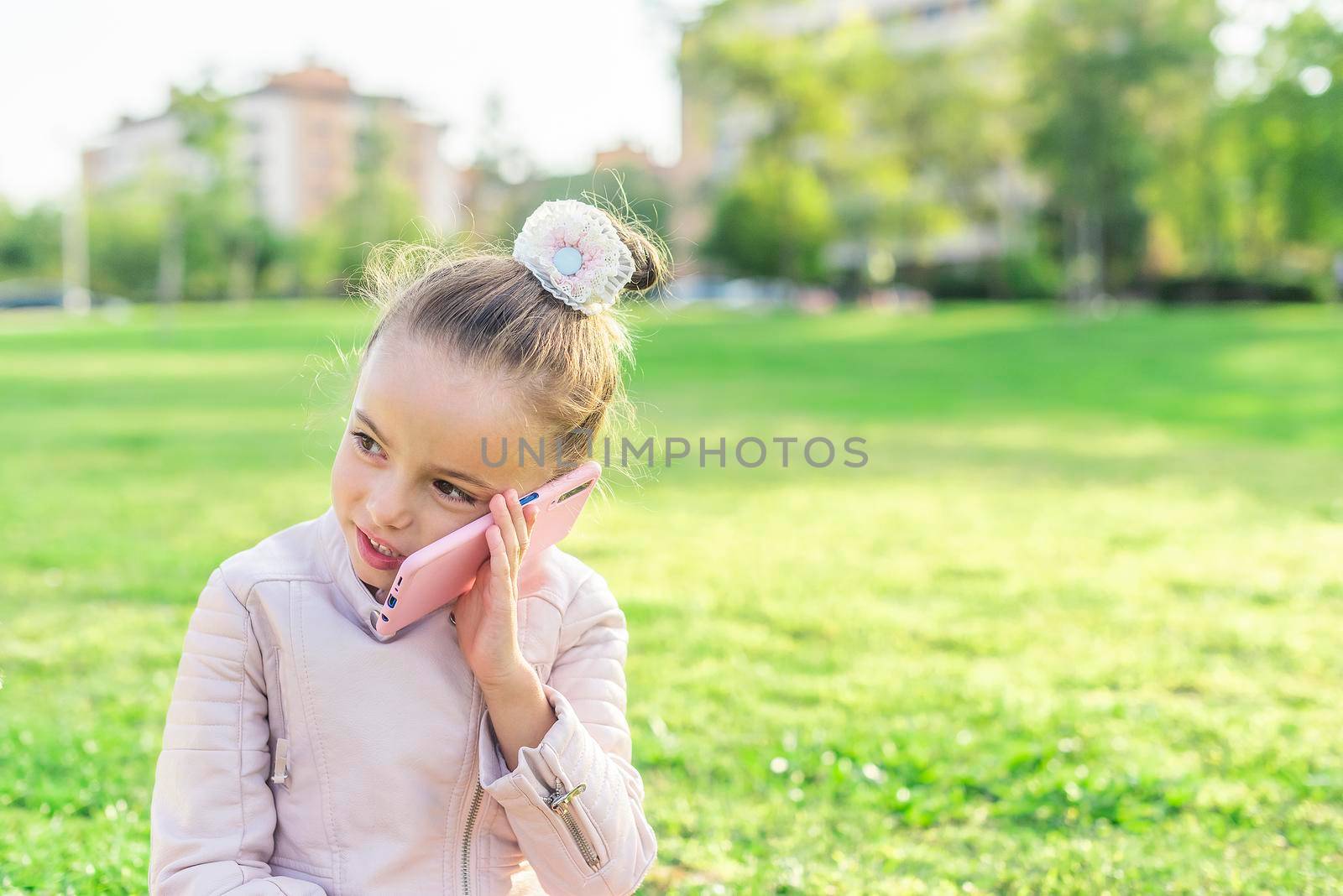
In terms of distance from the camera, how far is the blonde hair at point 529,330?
5.90ft

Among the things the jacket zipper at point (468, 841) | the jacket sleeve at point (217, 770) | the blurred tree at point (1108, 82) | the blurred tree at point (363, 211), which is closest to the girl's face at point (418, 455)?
the jacket sleeve at point (217, 770)

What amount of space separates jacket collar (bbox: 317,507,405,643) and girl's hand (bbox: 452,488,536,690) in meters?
0.14

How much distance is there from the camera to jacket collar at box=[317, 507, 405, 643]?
5.97 feet

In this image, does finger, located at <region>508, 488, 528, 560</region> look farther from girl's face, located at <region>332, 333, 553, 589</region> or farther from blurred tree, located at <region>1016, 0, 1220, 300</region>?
blurred tree, located at <region>1016, 0, 1220, 300</region>

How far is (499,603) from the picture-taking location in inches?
67.3

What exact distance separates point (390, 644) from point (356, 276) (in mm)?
1024

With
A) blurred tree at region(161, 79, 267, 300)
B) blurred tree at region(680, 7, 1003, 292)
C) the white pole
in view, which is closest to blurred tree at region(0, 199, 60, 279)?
the white pole

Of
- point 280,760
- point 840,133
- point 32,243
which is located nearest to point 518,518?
point 280,760

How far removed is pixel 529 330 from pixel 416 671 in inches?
21.0

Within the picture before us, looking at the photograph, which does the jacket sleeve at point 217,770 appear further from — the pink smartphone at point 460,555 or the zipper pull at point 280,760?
the pink smartphone at point 460,555

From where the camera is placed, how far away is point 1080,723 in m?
3.80

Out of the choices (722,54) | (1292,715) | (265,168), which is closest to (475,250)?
(1292,715)

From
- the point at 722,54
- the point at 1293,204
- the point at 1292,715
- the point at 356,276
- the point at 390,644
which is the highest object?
the point at 722,54

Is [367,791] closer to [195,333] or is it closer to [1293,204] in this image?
[195,333]
